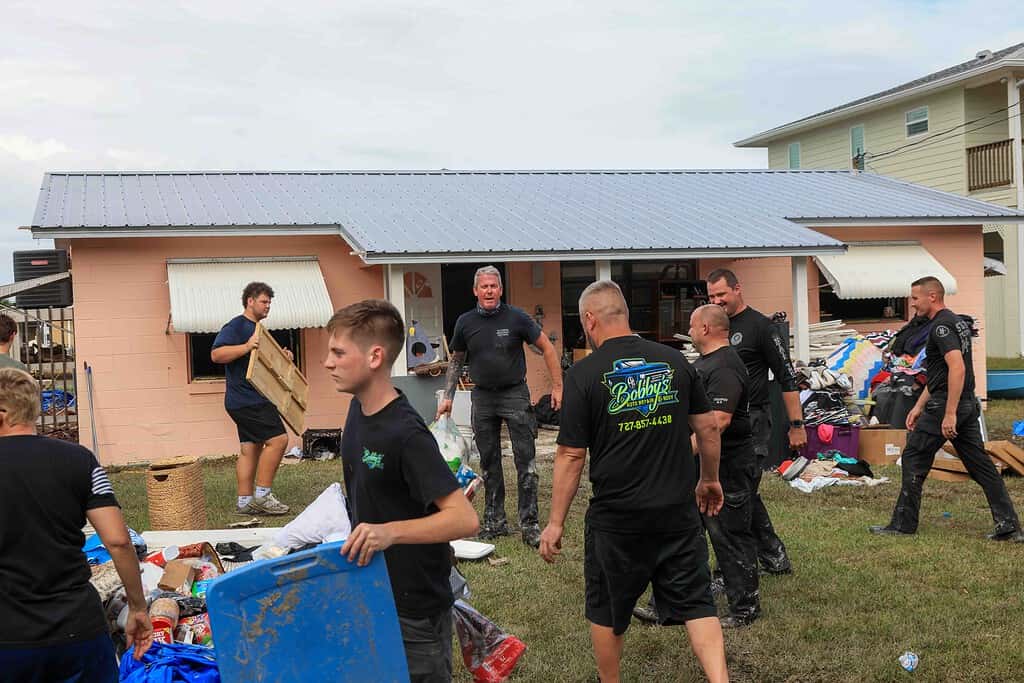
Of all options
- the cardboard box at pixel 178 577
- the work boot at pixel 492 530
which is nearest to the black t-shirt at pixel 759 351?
the work boot at pixel 492 530

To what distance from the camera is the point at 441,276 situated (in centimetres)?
1510

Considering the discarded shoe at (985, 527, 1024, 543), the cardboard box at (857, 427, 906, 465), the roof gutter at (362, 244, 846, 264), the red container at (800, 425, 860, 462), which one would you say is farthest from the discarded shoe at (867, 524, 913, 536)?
the roof gutter at (362, 244, 846, 264)

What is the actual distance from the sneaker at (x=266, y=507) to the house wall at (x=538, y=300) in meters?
6.75

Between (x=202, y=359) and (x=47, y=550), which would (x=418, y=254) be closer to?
(x=202, y=359)

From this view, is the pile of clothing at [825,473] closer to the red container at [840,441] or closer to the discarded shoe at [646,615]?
the red container at [840,441]

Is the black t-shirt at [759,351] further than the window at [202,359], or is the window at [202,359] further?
the window at [202,359]

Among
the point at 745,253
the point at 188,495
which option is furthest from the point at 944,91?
the point at 188,495

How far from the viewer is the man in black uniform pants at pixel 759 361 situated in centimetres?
605

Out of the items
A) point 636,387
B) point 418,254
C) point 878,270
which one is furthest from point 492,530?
point 878,270

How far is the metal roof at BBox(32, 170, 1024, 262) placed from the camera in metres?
12.8

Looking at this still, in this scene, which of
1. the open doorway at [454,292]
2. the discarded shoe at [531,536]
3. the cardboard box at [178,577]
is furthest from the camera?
the open doorway at [454,292]

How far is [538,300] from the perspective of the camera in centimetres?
1501

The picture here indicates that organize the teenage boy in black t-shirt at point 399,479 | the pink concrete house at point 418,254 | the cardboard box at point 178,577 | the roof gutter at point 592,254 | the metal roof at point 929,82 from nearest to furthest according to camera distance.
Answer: the teenage boy in black t-shirt at point 399,479, the cardboard box at point 178,577, the roof gutter at point 592,254, the pink concrete house at point 418,254, the metal roof at point 929,82

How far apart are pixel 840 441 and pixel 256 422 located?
6437 millimetres
